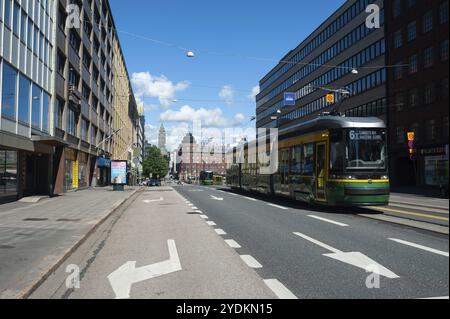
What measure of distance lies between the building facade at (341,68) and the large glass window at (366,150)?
2460cm

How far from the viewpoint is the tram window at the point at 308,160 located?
15773 mm

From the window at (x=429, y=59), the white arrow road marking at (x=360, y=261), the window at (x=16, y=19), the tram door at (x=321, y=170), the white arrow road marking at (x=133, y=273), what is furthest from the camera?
the window at (x=16, y=19)

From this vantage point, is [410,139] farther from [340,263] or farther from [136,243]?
[136,243]

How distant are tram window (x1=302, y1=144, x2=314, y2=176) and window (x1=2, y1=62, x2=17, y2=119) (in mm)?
12727

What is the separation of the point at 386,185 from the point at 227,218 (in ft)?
17.1

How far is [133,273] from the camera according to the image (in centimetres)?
661

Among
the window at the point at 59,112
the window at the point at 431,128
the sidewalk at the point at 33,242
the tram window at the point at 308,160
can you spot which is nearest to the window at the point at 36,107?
the window at the point at 59,112

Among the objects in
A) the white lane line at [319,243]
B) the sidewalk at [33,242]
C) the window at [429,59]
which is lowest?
the sidewalk at [33,242]

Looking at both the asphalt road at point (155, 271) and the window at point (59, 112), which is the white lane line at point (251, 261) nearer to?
→ the asphalt road at point (155, 271)

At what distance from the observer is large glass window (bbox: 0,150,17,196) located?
64.1ft

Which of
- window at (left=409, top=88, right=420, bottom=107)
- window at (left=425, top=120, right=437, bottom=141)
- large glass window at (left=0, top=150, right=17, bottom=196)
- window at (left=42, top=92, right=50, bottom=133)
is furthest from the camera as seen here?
window at (left=42, top=92, right=50, bottom=133)

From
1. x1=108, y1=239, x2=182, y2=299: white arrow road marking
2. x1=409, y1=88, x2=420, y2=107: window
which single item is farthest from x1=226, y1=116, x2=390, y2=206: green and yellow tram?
x1=409, y1=88, x2=420, y2=107: window

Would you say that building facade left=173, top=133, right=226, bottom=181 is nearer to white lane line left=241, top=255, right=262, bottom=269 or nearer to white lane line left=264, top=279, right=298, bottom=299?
white lane line left=241, top=255, right=262, bottom=269
